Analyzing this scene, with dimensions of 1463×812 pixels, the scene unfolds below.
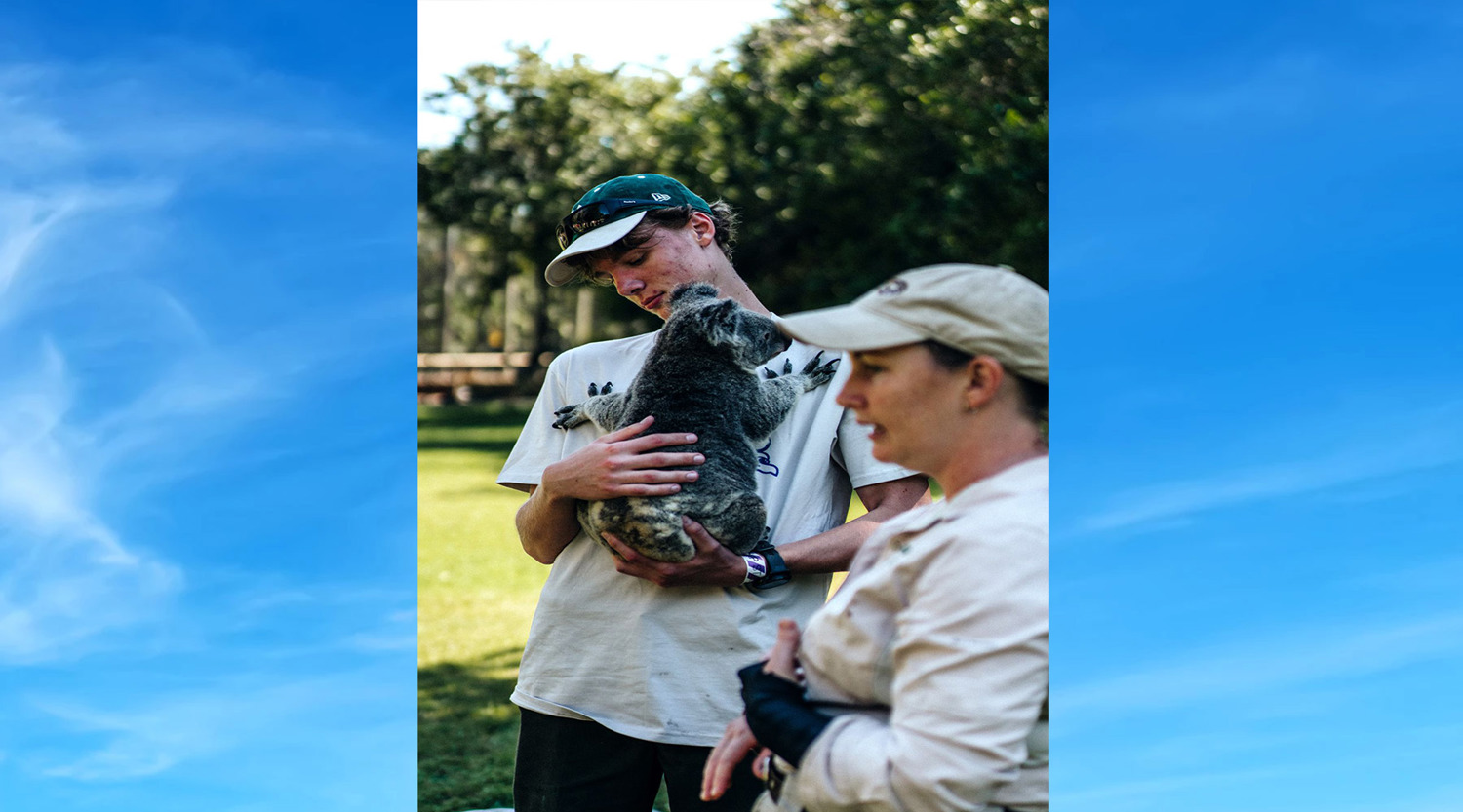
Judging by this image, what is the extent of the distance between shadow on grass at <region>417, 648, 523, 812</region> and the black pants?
2.31 m

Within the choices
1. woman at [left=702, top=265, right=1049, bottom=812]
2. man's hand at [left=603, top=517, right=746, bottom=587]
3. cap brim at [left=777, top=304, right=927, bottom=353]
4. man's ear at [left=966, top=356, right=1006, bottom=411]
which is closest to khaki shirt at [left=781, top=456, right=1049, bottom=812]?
woman at [left=702, top=265, right=1049, bottom=812]

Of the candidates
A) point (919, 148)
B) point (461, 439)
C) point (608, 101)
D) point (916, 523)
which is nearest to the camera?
point (916, 523)

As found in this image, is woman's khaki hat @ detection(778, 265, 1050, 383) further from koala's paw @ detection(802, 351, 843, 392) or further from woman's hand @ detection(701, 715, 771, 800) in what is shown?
koala's paw @ detection(802, 351, 843, 392)

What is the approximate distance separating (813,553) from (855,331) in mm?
813

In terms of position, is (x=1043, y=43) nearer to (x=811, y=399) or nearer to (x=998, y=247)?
(x=998, y=247)

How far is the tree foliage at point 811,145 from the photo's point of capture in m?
5.15

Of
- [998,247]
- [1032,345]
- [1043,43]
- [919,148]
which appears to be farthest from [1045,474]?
[919,148]

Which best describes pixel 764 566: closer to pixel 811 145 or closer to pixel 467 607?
pixel 467 607

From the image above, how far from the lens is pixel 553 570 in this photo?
8.91 feet

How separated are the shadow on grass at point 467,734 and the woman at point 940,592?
3.47m

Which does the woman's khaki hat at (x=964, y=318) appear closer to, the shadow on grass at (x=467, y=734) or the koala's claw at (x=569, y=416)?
the koala's claw at (x=569, y=416)

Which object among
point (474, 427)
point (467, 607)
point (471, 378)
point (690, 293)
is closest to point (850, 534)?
point (690, 293)

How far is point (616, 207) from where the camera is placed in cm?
256

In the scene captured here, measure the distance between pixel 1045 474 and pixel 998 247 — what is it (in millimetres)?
3467
